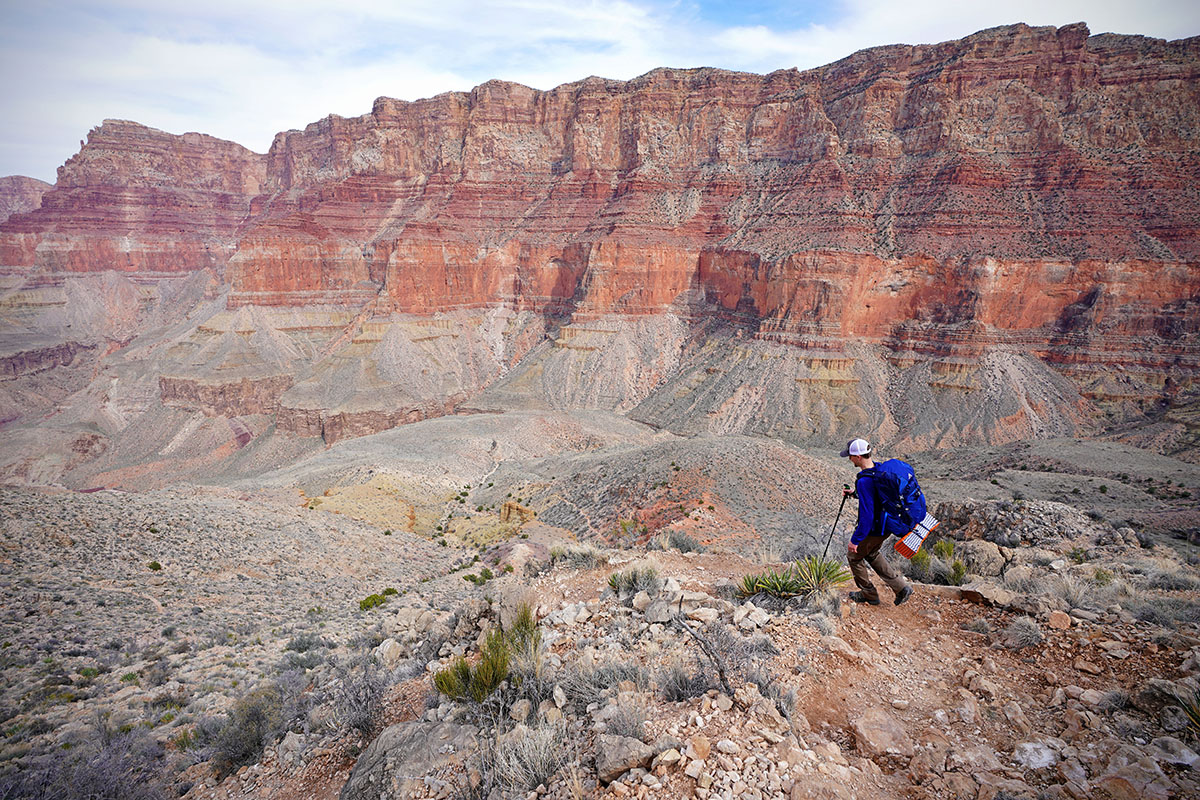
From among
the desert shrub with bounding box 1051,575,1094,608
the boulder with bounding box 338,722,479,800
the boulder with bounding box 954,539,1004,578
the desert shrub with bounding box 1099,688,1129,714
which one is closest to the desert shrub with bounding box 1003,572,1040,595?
the desert shrub with bounding box 1051,575,1094,608

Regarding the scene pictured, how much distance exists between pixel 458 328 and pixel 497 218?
1858cm

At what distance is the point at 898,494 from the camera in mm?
6910

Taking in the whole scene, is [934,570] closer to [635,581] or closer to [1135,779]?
[635,581]

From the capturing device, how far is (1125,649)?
5461 millimetres

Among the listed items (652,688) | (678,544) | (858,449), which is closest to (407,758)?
(652,688)

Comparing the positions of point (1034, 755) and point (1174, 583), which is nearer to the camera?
point (1034, 755)

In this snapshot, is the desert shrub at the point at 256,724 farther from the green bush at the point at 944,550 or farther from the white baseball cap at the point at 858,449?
the green bush at the point at 944,550

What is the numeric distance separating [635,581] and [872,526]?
3776 millimetres

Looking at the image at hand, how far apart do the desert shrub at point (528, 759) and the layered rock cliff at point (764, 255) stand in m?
43.8

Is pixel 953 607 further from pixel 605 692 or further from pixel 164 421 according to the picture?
pixel 164 421

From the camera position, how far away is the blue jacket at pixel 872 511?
704 centimetres

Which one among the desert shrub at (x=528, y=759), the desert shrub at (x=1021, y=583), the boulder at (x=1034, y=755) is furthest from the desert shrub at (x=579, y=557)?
the boulder at (x=1034, y=755)

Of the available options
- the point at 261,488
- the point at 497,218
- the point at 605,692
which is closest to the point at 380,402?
the point at 261,488

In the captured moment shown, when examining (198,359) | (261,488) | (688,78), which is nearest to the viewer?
(261,488)
